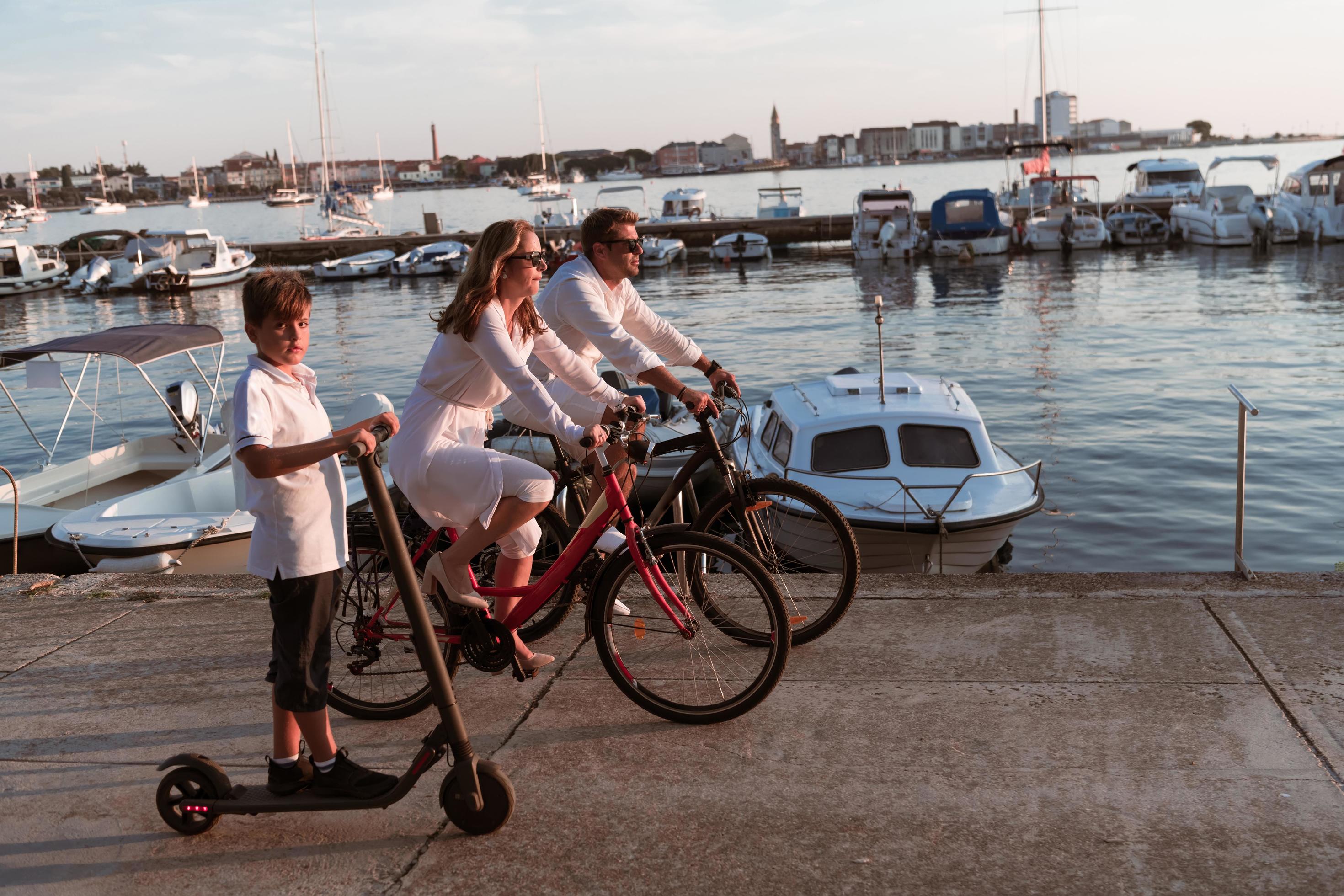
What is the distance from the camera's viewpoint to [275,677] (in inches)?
140

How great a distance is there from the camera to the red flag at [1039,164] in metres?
63.0

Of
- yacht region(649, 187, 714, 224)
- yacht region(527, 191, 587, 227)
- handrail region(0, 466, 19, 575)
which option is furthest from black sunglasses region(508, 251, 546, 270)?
yacht region(649, 187, 714, 224)

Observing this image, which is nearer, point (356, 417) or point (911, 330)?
point (356, 417)

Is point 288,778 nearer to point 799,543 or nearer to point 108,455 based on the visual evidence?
point 799,543

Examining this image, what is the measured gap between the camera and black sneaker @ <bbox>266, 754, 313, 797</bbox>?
3588mm

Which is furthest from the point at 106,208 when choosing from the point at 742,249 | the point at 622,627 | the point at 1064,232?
the point at 622,627

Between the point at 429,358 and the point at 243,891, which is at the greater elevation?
the point at 429,358

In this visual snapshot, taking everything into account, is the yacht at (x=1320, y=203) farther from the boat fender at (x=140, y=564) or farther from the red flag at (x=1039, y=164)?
the boat fender at (x=140, y=564)

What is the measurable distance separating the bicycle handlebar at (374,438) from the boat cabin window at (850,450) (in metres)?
8.11

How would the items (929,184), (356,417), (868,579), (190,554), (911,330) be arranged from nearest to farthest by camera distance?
(356,417)
(868,579)
(190,554)
(911,330)
(929,184)

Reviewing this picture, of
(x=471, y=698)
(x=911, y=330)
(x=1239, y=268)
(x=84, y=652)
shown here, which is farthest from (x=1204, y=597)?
(x=1239, y=268)

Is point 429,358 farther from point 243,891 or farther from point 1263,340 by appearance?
point 1263,340

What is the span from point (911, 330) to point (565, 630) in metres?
31.5

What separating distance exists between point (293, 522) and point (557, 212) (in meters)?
81.9
